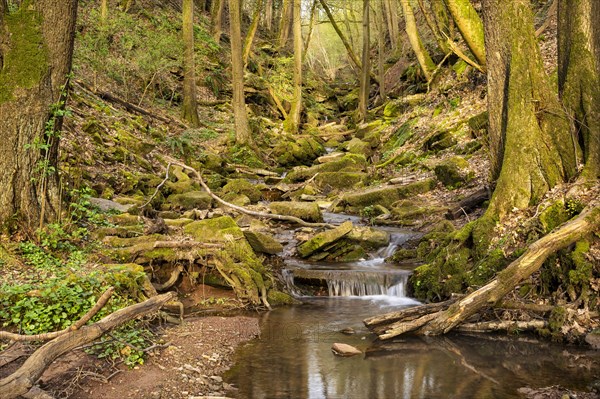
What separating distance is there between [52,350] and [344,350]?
11.9ft

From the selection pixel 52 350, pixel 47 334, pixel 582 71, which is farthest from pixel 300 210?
pixel 52 350

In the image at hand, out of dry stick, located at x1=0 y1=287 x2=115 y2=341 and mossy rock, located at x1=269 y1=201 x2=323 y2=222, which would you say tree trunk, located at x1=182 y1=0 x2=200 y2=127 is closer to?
mossy rock, located at x1=269 y1=201 x2=323 y2=222

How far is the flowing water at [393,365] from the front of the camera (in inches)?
216

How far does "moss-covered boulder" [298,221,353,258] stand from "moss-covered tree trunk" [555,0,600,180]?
518cm

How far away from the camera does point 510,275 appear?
6398mm

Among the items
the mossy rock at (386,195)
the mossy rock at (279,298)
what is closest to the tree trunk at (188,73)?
the mossy rock at (386,195)

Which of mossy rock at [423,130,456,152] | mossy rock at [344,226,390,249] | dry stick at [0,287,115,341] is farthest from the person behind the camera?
mossy rock at [423,130,456,152]

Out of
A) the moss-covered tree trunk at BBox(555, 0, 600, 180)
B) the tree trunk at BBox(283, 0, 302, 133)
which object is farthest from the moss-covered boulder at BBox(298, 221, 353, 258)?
the tree trunk at BBox(283, 0, 302, 133)

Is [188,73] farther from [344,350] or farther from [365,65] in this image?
[344,350]

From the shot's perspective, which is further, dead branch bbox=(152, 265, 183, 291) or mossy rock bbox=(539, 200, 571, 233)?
dead branch bbox=(152, 265, 183, 291)

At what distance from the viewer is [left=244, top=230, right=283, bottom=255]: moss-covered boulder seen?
1002 cm

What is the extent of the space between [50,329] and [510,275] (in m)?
5.49

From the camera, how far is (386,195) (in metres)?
14.7

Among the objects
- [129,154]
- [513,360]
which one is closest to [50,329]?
[513,360]
